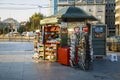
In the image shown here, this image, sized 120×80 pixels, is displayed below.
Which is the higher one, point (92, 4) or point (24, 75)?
point (92, 4)

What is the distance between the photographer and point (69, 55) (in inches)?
751

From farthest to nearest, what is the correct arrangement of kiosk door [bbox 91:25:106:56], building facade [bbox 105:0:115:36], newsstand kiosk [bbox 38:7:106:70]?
building facade [bbox 105:0:115:36]
kiosk door [bbox 91:25:106:56]
newsstand kiosk [bbox 38:7:106:70]

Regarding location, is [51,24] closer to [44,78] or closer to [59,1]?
[44,78]

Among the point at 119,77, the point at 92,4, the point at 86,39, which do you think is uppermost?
the point at 92,4

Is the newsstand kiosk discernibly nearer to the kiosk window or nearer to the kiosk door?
the kiosk door

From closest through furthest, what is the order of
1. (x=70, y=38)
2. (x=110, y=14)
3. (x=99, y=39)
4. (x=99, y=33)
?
(x=70, y=38) < (x=99, y=39) < (x=99, y=33) < (x=110, y=14)

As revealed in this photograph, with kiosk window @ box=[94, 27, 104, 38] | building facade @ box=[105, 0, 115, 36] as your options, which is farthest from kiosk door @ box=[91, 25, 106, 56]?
building facade @ box=[105, 0, 115, 36]

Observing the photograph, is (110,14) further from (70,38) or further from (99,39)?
(70,38)

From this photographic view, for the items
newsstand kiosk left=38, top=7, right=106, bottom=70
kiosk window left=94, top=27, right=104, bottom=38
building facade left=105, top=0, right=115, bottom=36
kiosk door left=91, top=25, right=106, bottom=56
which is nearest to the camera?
newsstand kiosk left=38, top=7, right=106, bottom=70

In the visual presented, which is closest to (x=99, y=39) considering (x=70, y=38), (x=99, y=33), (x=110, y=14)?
(x=99, y=33)

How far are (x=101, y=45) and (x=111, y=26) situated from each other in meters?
120

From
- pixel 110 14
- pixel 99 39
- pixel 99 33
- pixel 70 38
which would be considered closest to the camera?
pixel 70 38

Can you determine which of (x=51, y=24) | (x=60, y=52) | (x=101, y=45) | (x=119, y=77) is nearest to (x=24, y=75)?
(x=119, y=77)

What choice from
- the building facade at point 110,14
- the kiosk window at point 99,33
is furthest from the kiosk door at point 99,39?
the building facade at point 110,14
